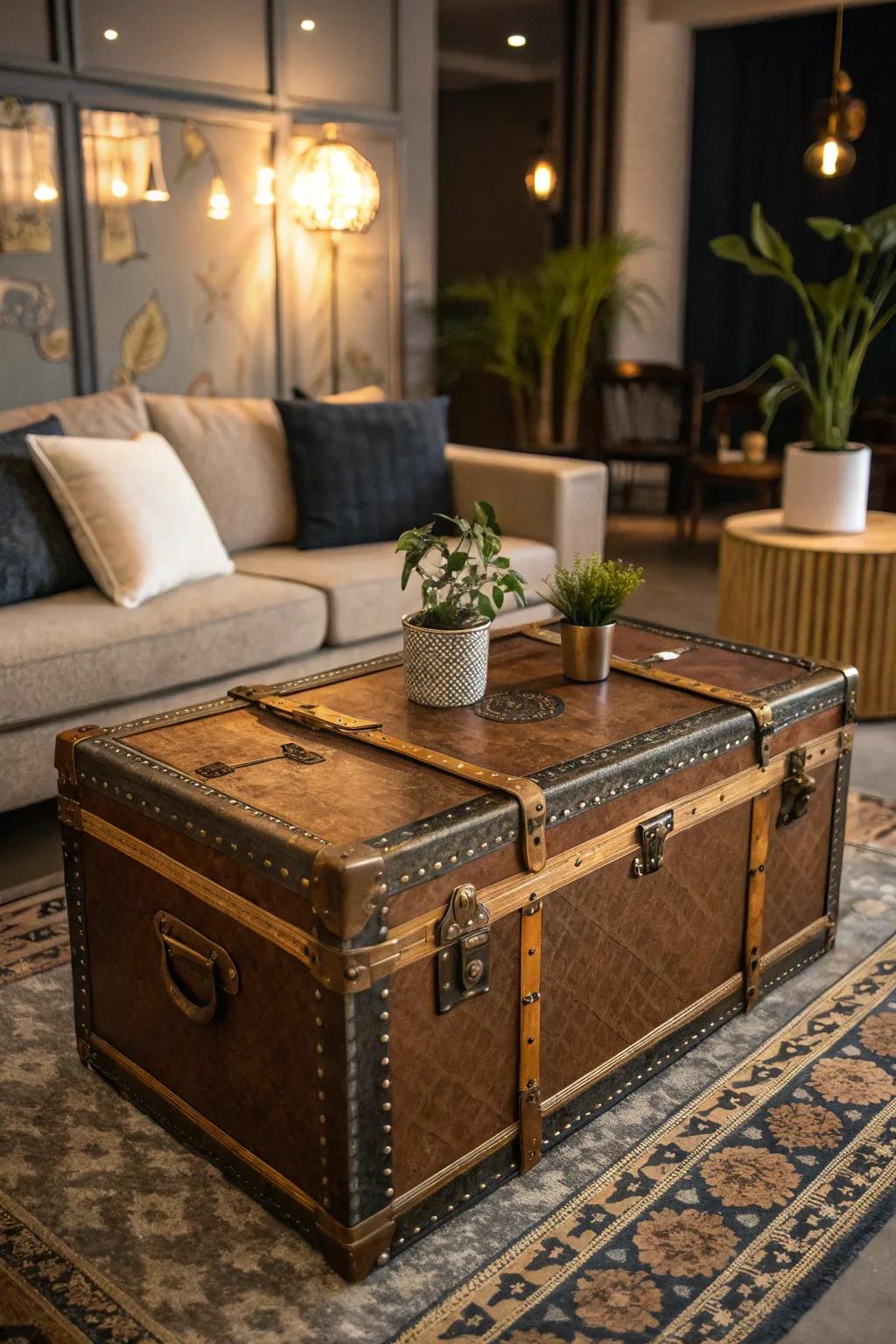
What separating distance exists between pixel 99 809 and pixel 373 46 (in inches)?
144

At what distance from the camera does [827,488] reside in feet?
11.9

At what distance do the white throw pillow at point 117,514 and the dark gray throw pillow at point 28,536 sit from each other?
0.03m

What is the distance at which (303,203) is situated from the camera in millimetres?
4375

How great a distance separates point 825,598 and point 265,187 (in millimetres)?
2315

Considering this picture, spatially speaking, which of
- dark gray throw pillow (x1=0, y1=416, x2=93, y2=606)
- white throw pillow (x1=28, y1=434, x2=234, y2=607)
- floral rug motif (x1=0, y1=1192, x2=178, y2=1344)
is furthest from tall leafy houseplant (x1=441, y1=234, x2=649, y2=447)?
floral rug motif (x1=0, y1=1192, x2=178, y2=1344)

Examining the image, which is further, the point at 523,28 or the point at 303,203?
the point at 523,28

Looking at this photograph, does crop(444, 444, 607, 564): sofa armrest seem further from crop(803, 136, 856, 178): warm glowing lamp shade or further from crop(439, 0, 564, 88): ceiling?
crop(439, 0, 564, 88): ceiling

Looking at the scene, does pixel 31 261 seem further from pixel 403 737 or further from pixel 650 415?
pixel 650 415

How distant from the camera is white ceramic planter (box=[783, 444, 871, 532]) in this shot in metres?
3.59

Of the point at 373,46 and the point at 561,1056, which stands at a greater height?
the point at 373,46

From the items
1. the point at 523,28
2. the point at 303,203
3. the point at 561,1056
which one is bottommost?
the point at 561,1056

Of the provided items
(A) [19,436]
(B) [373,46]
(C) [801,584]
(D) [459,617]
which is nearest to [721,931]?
(D) [459,617]

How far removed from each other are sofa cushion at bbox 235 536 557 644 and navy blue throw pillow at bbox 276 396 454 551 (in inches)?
2.8

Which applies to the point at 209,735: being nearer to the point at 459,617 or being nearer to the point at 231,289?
the point at 459,617
